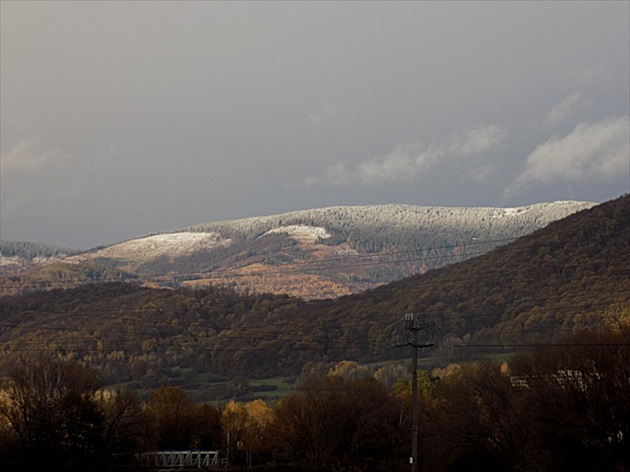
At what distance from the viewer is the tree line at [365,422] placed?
7088cm

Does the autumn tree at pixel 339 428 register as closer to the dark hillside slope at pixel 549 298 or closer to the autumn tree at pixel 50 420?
the autumn tree at pixel 50 420

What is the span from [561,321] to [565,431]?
282 feet

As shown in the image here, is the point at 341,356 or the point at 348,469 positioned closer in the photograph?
the point at 348,469

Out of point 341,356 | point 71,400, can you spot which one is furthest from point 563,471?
point 341,356

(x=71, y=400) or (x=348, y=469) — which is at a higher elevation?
(x=71, y=400)

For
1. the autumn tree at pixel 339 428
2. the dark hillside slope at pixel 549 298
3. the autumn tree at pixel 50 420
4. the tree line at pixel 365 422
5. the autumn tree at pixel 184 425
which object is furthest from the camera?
the dark hillside slope at pixel 549 298

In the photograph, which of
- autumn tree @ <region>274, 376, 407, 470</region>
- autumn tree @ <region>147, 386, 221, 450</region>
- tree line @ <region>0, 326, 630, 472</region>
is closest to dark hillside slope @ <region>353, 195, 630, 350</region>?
autumn tree @ <region>274, 376, 407, 470</region>

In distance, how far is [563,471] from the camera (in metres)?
69.4

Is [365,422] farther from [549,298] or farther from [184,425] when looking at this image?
[549,298]

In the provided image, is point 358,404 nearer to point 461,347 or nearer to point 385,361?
point 461,347

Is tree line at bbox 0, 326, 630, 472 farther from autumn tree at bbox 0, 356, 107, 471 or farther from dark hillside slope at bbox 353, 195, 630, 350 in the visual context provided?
dark hillside slope at bbox 353, 195, 630, 350

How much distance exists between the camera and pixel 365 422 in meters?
95.9

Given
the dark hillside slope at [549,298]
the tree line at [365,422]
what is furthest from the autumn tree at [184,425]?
the dark hillside slope at [549,298]

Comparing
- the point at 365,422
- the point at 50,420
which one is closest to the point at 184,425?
the point at 365,422
